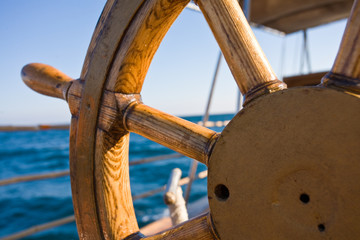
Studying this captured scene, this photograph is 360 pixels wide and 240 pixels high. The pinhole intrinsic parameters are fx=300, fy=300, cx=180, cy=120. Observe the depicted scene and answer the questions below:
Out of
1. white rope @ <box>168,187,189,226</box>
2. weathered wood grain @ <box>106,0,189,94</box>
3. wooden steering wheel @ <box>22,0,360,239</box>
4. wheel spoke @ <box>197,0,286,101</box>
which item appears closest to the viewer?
wooden steering wheel @ <box>22,0,360,239</box>

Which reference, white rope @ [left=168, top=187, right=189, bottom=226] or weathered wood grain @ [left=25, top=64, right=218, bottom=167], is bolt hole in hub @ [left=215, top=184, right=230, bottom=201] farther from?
white rope @ [left=168, top=187, right=189, bottom=226]

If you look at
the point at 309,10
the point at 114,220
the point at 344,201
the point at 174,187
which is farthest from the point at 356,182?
the point at 309,10

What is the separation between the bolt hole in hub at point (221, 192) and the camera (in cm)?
52

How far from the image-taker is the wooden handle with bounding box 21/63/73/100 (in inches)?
31.1

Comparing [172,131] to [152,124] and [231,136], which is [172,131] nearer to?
[152,124]

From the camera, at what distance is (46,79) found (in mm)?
822

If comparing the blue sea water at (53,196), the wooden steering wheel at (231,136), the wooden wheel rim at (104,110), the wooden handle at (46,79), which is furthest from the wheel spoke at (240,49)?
the blue sea water at (53,196)

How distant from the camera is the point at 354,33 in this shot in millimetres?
468

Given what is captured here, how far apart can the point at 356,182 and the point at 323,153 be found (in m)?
0.05

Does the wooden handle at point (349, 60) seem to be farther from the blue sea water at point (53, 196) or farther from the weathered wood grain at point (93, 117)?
the blue sea water at point (53, 196)

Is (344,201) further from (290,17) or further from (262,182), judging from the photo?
(290,17)

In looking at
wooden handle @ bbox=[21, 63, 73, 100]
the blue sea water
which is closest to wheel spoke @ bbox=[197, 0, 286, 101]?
wooden handle @ bbox=[21, 63, 73, 100]

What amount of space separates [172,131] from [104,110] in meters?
0.17

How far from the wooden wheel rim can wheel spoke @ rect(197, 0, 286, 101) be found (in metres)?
0.11
